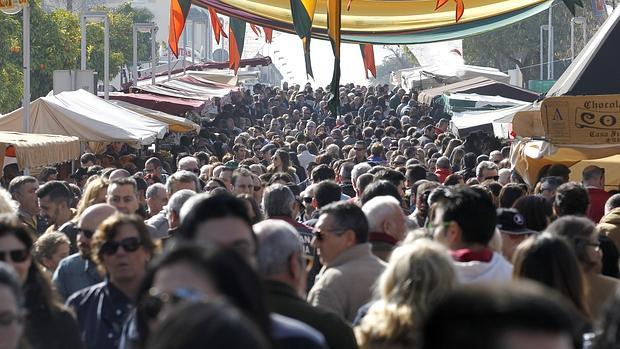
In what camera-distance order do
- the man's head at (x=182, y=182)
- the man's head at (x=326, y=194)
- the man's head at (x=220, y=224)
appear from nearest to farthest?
the man's head at (x=220, y=224), the man's head at (x=326, y=194), the man's head at (x=182, y=182)

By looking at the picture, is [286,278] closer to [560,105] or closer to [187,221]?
[187,221]

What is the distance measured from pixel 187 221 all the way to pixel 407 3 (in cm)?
2774

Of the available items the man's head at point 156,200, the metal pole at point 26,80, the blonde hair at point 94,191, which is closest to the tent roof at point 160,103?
the metal pole at point 26,80

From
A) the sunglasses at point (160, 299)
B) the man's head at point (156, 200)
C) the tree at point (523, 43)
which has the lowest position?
the man's head at point (156, 200)

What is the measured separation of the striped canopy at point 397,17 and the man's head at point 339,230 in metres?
23.4

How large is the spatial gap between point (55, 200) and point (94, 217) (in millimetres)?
2860

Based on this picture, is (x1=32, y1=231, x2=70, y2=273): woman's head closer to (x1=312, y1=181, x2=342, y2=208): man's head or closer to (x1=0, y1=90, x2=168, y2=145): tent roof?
(x1=312, y1=181, x2=342, y2=208): man's head

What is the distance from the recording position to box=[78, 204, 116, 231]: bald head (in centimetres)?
736

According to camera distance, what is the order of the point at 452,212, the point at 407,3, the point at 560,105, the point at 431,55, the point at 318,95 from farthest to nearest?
the point at 431,55 → the point at 318,95 → the point at 407,3 → the point at 560,105 → the point at 452,212

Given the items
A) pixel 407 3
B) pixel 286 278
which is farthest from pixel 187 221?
pixel 407 3

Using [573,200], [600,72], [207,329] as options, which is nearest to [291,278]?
[207,329]

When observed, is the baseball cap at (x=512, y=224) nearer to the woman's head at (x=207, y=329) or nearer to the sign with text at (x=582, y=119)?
the woman's head at (x=207, y=329)

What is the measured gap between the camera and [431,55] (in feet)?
441

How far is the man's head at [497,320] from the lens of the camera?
2.35 meters
